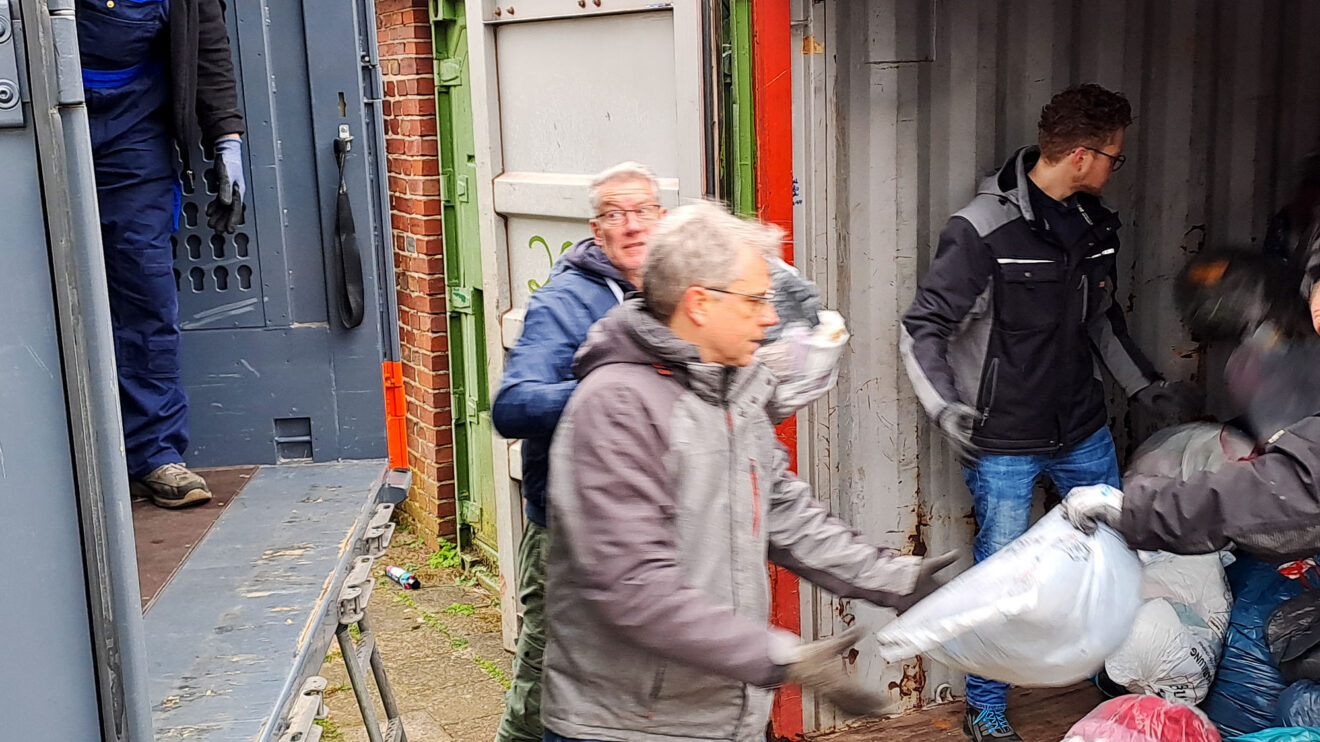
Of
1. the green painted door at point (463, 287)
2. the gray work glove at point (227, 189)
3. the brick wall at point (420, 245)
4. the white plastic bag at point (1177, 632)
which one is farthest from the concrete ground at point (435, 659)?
the white plastic bag at point (1177, 632)

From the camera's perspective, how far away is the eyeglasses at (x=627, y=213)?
2.89 metres

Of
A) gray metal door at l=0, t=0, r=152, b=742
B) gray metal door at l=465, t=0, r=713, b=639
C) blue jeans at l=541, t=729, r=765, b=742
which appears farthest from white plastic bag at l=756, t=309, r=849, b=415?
gray metal door at l=0, t=0, r=152, b=742

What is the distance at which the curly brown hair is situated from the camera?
143 inches

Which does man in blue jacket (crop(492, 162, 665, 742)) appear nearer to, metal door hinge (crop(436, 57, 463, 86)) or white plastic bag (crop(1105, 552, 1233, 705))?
white plastic bag (crop(1105, 552, 1233, 705))

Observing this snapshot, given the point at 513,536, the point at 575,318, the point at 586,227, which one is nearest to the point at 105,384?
the point at 575,318

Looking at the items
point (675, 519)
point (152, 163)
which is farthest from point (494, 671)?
point (675, 519)

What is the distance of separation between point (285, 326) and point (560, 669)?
6.30 ft

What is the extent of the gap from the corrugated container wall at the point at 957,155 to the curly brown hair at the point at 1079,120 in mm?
293

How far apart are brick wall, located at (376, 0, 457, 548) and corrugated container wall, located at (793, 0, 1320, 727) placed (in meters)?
2.54

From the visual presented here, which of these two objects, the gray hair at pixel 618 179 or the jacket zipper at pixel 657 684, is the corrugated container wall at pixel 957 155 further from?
the jacket zipper at pixel 657 684

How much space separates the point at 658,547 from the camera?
2012mm

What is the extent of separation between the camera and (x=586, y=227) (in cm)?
416

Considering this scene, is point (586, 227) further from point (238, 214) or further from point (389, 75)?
point (389, 75)

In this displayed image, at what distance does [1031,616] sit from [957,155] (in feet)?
6.18
